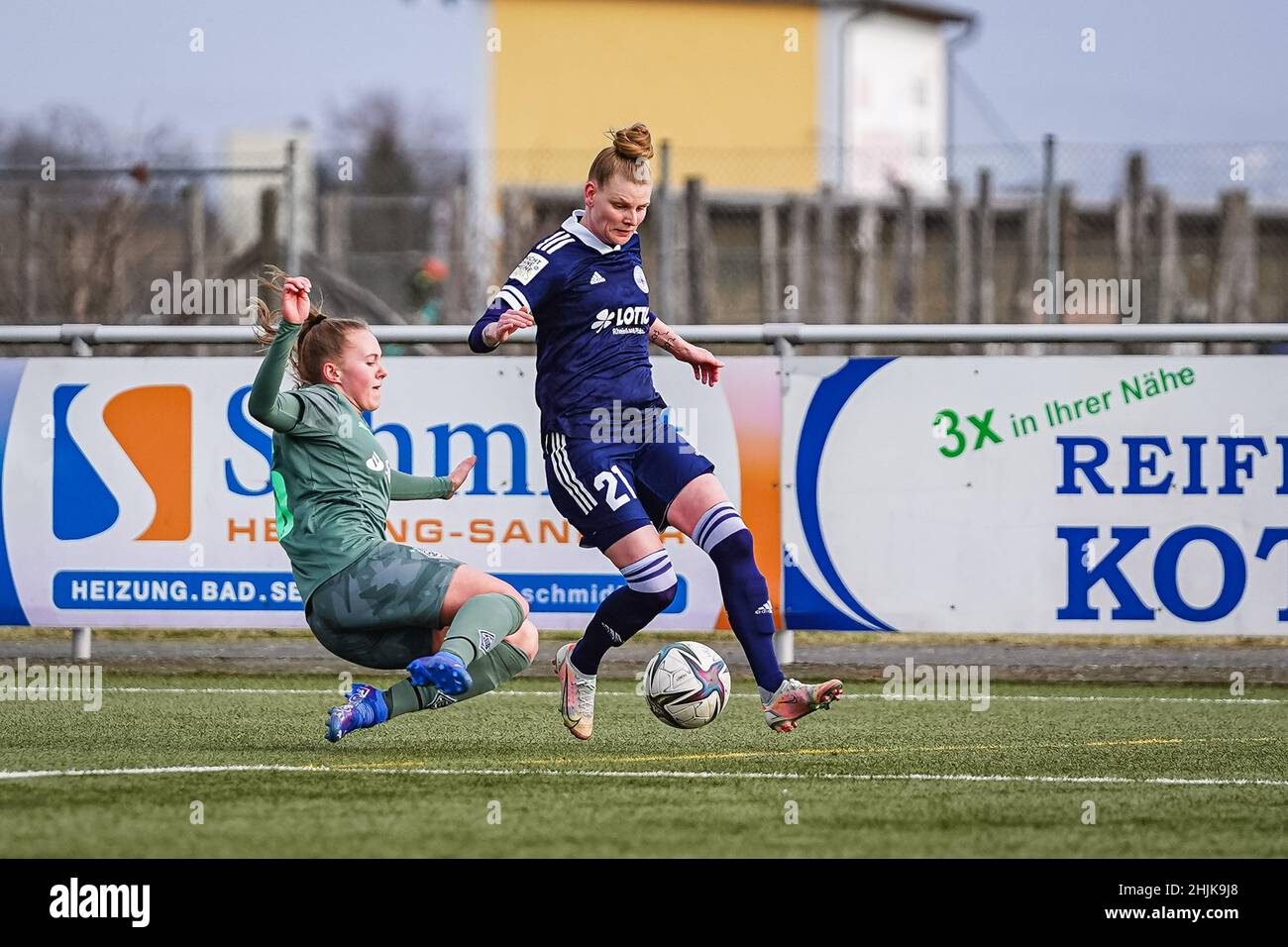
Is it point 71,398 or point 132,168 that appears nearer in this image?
point 71,398

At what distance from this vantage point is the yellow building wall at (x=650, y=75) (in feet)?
152

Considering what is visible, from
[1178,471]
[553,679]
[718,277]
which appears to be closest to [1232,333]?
[1178,471]

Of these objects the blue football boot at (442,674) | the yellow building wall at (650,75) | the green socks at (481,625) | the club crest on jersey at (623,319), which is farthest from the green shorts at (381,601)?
the yellow building wall at (650,75)

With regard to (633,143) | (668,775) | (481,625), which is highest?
(633,143)

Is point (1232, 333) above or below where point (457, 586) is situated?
above

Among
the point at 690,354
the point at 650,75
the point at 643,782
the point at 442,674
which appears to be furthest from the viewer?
the point at 650,75

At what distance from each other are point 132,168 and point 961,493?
7.47m

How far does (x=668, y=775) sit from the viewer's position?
6.16 meters

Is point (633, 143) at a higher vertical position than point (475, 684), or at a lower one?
higher

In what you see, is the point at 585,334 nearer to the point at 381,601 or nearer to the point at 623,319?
the point at 623,319

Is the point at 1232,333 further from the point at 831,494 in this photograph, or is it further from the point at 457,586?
the point at 457,586

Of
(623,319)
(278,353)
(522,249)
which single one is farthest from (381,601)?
(522,249)

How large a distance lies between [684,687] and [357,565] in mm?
1232

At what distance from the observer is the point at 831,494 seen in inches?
380
